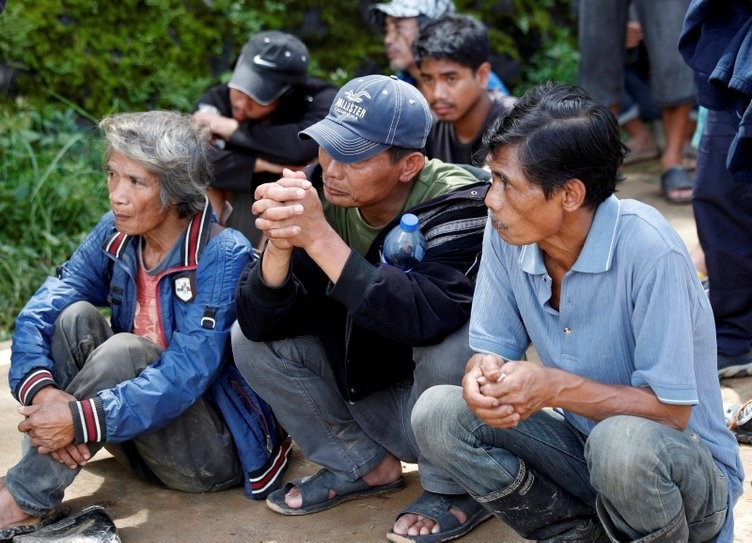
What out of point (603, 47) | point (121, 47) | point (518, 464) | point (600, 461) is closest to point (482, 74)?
point (603, 47)

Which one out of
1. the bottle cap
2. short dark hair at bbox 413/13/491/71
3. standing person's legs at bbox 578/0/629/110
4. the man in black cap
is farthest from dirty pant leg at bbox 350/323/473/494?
standing person's legs at bbox 578/0/629/110

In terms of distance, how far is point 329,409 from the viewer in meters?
3.41

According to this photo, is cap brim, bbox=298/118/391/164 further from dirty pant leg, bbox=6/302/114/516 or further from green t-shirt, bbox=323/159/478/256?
dirty pant leg, bbox=6/302/114/516

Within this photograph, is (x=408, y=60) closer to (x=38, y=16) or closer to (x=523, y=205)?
(x=38, y=16)

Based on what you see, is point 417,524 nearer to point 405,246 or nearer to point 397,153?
point 405,246

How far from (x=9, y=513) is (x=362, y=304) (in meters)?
1.20

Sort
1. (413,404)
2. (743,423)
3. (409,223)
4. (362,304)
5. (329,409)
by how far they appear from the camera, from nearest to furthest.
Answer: (362,304) → (409,223) → (413,404) → (329,409) → (743,423)

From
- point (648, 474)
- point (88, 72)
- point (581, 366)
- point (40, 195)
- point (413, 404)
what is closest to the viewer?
point (648, 474)

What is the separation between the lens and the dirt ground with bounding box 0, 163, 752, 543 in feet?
10.7

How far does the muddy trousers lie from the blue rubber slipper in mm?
644

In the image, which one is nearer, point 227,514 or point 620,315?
point 620,315

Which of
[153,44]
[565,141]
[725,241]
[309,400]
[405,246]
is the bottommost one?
[309,400]

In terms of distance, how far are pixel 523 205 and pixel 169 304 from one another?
1.29 meters

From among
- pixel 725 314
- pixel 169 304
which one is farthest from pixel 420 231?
pixel 725 314
